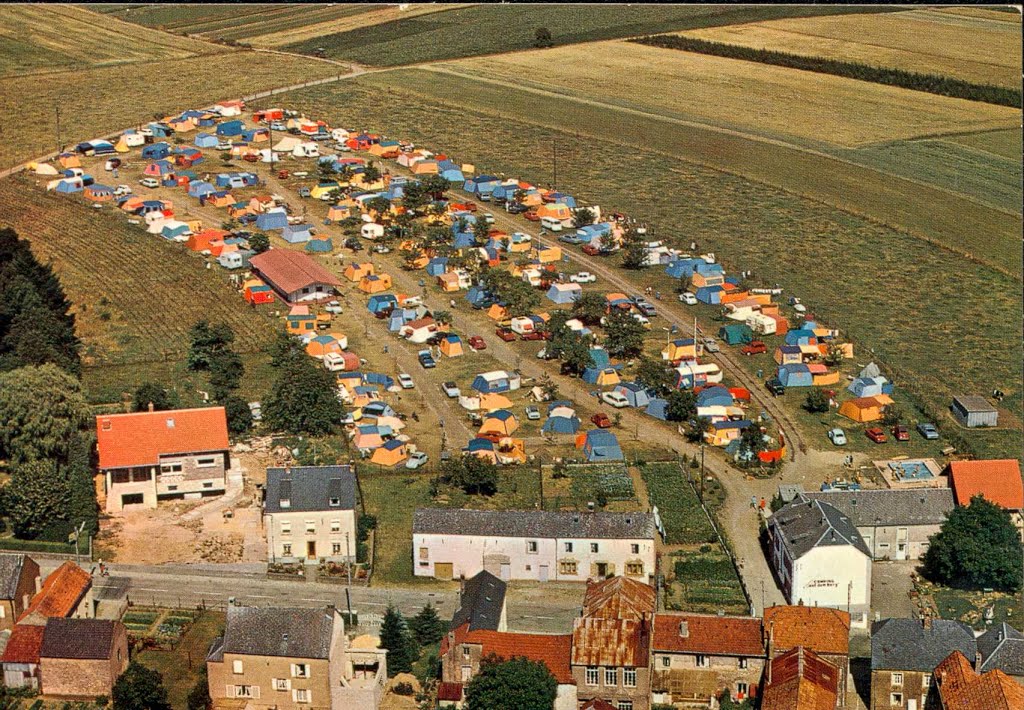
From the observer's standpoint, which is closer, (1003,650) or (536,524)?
(1003,650)

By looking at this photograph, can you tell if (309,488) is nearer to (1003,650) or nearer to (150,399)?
(150,399)

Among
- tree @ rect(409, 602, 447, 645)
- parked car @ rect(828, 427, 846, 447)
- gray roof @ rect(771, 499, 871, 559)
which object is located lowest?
parked car @ rect(828, 427, 846, 447)

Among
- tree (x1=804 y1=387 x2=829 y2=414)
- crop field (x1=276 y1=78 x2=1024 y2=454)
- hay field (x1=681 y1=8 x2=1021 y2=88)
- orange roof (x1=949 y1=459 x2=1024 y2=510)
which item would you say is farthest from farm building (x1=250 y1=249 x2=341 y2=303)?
hay field (x1=681 y1=8 x2=1021 y2=88)

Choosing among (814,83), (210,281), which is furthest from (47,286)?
(814,83)

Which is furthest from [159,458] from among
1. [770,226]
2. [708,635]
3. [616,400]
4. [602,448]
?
[770,226]

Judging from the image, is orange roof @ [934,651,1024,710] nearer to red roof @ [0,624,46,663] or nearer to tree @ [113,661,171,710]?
tree @ [113,661,171,710]

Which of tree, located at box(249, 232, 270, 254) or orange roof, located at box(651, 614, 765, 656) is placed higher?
Answer: orange roof, located at box(651, 614, 765, 656)
